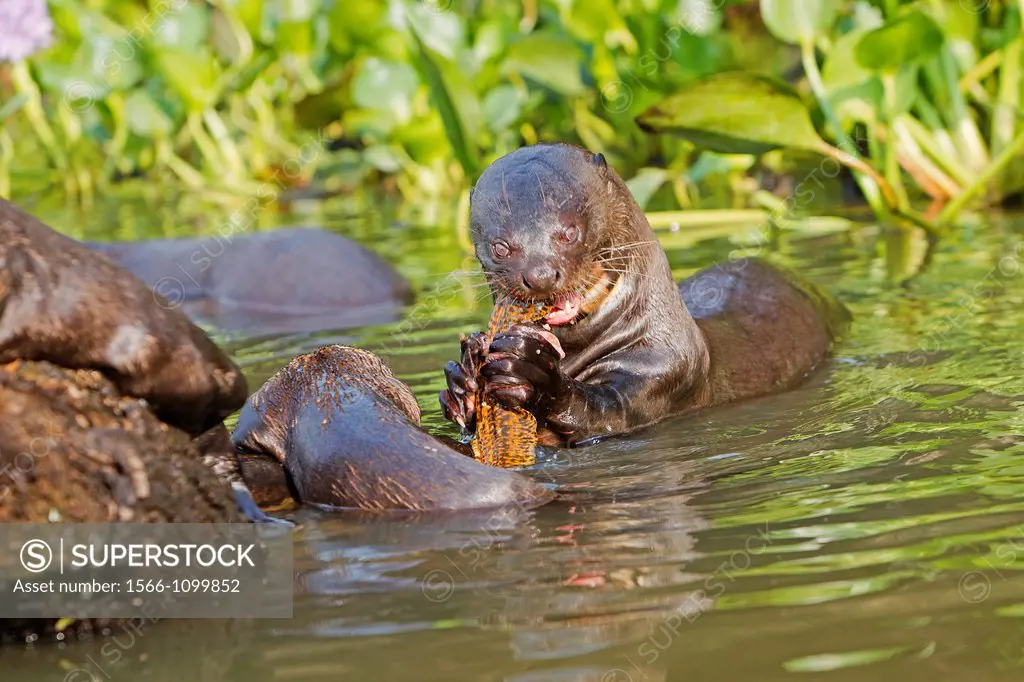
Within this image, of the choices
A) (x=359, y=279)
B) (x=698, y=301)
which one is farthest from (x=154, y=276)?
(x=698, y=301)

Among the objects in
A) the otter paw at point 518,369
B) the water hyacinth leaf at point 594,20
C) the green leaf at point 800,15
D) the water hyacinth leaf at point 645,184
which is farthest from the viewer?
the water hyacinth leaf at point 594,20

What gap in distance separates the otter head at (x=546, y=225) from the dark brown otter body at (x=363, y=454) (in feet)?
2.36

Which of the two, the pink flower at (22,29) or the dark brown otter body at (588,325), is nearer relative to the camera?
the dark brown otter body at (588,325)

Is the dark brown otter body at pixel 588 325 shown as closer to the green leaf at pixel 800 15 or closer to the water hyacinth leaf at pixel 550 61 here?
Answer: the green leaf at pixel 800 15

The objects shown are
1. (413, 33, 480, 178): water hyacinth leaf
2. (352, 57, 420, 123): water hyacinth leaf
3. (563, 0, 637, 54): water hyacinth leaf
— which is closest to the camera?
(413, 33, 480, 178): water hyacinth leaf

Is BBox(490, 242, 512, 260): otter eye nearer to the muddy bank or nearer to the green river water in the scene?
the green river water

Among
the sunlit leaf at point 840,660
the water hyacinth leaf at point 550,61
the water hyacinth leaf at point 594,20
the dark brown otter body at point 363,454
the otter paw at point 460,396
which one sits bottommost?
the sunlit leaf at point 840,660

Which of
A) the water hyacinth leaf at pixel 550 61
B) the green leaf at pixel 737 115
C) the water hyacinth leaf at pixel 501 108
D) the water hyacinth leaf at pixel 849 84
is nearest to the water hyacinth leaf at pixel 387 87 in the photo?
the water hyacinth leaf at pixel 501 108

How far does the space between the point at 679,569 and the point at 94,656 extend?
3.41 feet

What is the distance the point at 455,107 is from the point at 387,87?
1.57m

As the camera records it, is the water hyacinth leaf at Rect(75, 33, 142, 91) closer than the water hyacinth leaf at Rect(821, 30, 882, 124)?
No

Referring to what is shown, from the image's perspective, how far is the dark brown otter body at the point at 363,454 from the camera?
10.3ft

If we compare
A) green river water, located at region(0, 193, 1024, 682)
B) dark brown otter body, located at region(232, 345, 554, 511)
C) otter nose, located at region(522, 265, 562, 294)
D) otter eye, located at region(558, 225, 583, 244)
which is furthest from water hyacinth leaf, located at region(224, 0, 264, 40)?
dark brown otter body, located at region(232, 345, 554, 511)

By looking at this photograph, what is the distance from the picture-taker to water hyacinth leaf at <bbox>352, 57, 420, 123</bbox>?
9664mm
